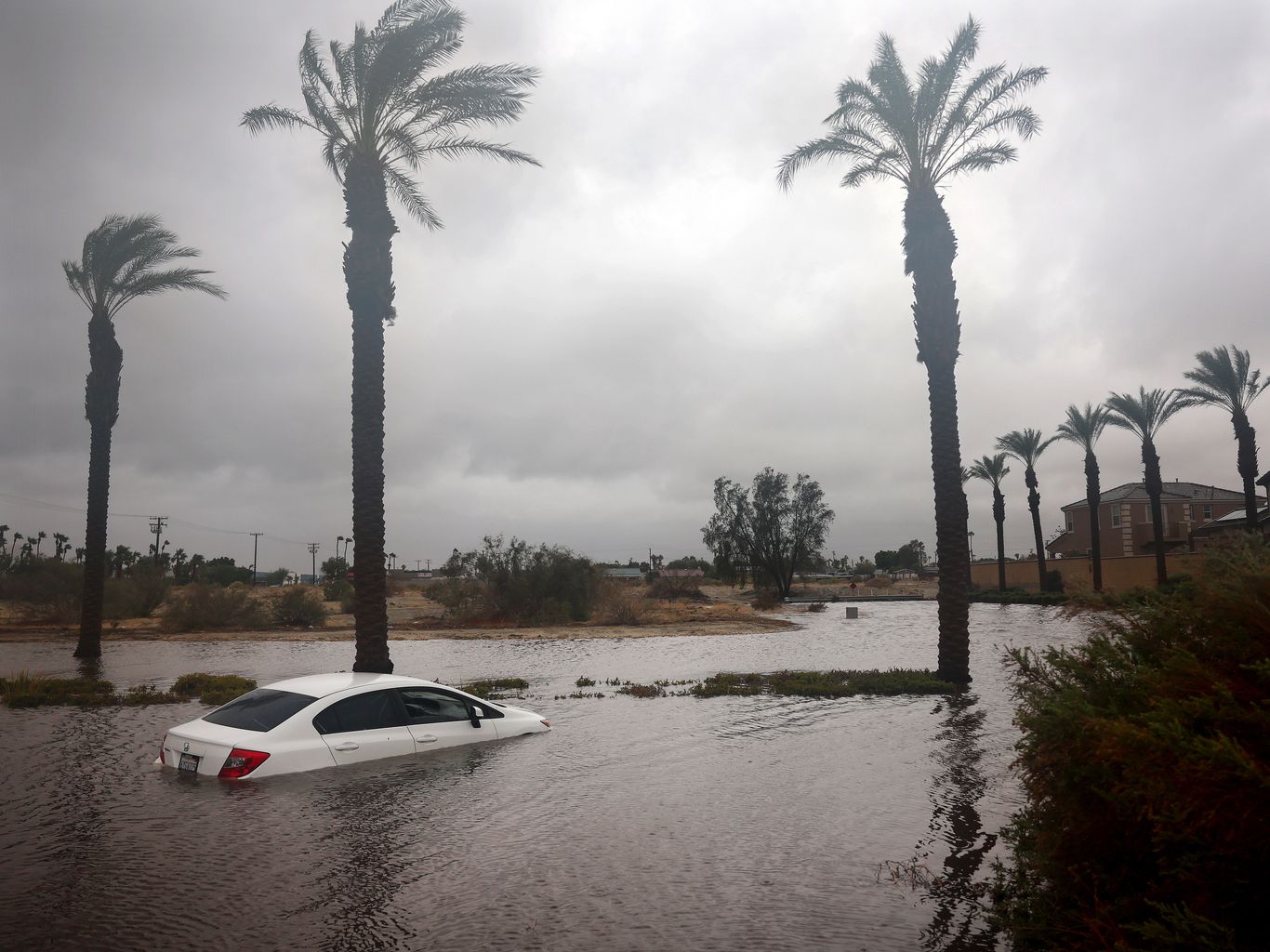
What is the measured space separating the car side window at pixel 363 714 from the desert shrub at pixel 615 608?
3768cm

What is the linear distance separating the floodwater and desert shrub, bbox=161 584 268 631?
1107 inches

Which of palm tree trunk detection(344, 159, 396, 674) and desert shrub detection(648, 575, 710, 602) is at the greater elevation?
palm tree trunk detection(344, 159, 396, 674)

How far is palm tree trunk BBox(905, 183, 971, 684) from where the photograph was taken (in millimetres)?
20203

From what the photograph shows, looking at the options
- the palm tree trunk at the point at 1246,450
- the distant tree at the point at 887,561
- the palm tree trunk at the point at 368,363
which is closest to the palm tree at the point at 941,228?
the palm tree trunk at the point at 368,363

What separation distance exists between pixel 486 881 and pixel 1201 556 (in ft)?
17.9

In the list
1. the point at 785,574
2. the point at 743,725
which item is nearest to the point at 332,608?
the point at 785,574

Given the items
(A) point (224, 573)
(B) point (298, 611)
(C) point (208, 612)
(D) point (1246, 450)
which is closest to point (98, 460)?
(C) point (208, 612)

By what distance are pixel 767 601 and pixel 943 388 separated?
167 ft

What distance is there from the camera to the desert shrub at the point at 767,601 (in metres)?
67.3

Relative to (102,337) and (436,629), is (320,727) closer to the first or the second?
(102,337)

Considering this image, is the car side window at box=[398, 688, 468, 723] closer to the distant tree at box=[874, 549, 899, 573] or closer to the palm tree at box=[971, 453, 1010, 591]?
the palm tree at box=[971, 453, 1010, 591]

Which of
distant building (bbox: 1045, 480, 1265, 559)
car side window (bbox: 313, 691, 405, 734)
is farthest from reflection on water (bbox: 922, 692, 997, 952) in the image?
distant building (bbox: 1045, 480, 1265, 559)

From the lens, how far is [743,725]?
14.6 metres

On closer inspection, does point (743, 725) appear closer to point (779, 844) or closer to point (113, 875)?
point (779, 844)
